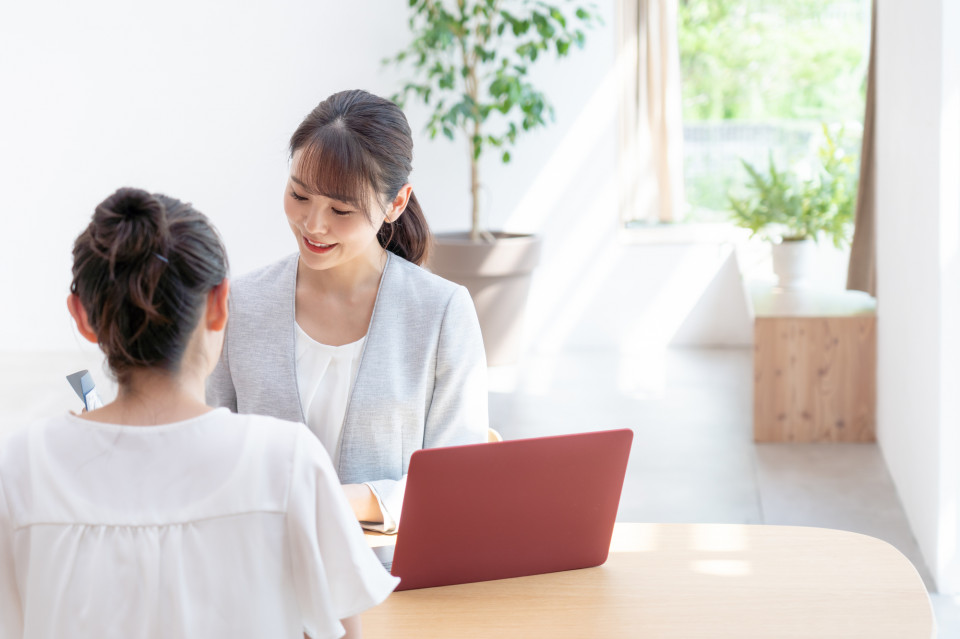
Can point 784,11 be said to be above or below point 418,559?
above

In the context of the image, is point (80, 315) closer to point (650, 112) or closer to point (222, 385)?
point (222, 385)

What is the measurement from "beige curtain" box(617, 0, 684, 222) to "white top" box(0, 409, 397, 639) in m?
4.79

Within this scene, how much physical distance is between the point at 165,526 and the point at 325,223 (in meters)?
0.78

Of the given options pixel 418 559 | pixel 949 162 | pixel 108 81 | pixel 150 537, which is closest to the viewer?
pixel 150 537

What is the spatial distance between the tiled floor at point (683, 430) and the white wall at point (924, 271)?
0.48ft

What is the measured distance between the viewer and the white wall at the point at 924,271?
8.88ft

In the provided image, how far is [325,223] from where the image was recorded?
1.61m

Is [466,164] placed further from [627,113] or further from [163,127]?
[163,127]

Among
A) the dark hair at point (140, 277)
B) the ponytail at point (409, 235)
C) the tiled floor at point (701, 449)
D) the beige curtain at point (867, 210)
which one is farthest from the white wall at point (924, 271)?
the dark hair at point (140, 277)

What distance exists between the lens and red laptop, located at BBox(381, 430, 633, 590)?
1.24 meters

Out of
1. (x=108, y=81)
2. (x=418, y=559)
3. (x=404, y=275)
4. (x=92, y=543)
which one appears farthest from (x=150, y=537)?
(x=108, y=81)

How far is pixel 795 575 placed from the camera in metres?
1.37

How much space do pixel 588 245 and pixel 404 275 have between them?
3.97m

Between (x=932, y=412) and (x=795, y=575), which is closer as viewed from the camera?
(x=795, y=575)
